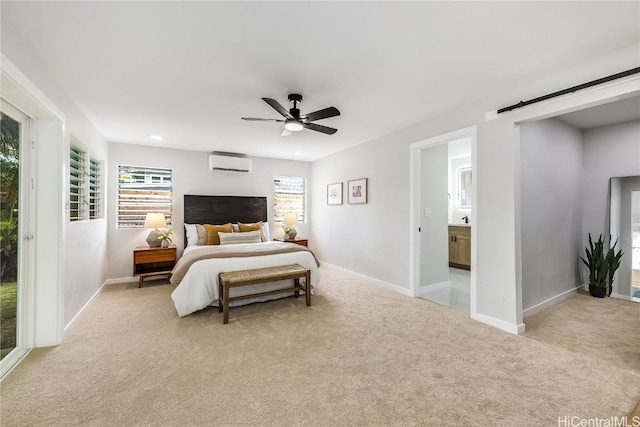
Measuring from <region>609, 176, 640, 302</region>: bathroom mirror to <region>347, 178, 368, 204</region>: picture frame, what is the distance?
11.5ft

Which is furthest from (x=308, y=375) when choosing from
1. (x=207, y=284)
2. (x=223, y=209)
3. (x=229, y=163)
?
(x=229, y=163)

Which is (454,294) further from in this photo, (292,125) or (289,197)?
(289,197)

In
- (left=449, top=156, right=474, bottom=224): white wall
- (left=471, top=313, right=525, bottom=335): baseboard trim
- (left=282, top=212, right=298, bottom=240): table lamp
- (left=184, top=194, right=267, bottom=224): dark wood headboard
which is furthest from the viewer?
(left=449, top=156, right=474, bottom=224): white wall

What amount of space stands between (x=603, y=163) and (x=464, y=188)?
2325 millimetres

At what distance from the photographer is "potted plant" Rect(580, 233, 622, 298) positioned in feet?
11.8

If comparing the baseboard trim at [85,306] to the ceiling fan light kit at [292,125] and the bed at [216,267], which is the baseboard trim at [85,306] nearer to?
the bed at [216,267]

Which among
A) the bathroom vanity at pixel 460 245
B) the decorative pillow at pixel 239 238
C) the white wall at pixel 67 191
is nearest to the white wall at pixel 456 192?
the bathroom vanity at pixel 460 245

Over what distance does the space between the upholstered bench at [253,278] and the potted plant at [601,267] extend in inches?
157

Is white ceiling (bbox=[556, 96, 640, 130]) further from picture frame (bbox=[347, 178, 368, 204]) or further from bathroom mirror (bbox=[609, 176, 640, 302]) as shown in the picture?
picture frame (bbox=[347, 178, 368, 204])

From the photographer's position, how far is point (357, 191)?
15.9ft

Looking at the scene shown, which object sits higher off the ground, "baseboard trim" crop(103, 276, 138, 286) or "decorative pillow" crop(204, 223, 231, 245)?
"decorative pillow" crop(204, 223, 231, 245)

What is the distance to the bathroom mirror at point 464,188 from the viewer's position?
19.5 ft

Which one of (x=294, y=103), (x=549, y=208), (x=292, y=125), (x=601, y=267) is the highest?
(x=294, y=103)

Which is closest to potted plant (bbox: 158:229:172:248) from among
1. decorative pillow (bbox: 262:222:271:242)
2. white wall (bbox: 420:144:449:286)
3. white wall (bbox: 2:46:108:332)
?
white wall (bbox: 2:46:108:332)
